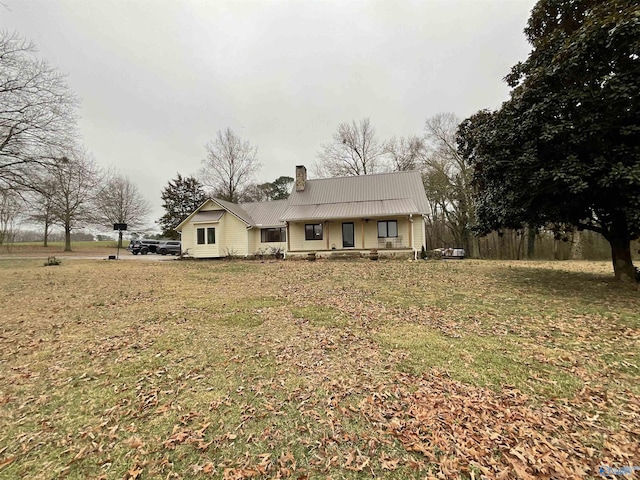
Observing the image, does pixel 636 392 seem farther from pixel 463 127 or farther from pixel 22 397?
pixel 463 127

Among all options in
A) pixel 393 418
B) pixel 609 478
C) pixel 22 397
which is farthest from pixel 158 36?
pixel 609 478

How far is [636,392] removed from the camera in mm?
3424

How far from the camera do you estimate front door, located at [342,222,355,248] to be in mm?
19797

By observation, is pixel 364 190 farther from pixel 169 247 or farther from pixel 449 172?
pixel 169 247

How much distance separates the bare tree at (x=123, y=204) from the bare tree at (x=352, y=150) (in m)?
28.8

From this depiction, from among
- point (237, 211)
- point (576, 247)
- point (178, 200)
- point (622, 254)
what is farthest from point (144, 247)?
point (576, 247)

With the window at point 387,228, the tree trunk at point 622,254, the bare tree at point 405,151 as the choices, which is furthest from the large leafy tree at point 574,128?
the bare tree at point 405,151

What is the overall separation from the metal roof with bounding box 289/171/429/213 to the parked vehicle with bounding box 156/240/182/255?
1620cm

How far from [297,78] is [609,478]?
24805mm

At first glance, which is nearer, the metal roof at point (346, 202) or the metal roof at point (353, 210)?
the metal roof at point (353, 210)

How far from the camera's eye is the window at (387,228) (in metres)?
19.1

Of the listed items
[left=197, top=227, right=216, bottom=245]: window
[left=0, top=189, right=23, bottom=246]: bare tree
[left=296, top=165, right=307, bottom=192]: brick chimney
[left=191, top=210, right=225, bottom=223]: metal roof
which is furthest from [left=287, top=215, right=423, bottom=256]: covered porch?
[left=0, top=189, right=23, bottom=246]: bare tree

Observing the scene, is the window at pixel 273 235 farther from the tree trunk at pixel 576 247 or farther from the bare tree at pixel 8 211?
the tree trunk at pixel 576 247

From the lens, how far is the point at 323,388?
371 cm
